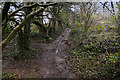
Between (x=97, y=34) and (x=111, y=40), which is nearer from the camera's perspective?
(x=111, y=40)

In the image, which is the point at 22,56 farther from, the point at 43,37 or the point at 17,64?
the point at 43,37

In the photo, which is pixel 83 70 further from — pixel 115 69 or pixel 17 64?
pixel 17 64

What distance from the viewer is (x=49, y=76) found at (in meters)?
5.57

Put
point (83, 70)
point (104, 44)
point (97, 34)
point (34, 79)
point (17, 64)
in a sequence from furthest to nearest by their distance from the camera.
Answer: point (97, 34), point (104, 44), point (17, 64), point (83, 70), point (34, 79)

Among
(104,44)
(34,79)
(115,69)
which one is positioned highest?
(104,44)

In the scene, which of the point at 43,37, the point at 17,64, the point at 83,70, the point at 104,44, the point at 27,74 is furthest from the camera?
the point at 43,37

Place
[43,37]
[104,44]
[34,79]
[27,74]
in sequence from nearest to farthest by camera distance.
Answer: [34,79], [27,74], [104,44], [43,37]

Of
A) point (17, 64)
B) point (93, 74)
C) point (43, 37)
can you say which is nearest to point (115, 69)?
point (93, 74)

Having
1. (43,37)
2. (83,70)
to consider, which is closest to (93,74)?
(83,70)

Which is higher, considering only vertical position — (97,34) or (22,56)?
(97,34)

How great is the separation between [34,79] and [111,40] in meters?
→ 7.27

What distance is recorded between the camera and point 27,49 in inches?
360

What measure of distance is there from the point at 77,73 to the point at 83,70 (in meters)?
0.44

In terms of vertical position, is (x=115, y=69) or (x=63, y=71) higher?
(x=115, y=69)
